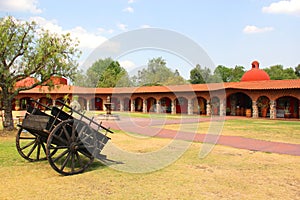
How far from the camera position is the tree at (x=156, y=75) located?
28881 mm

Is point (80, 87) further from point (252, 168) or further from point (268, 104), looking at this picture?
point (252, 168)

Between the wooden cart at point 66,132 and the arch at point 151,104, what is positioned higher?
the arch at point 151,104

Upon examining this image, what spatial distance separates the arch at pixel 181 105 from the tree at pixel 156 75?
2.98 meters

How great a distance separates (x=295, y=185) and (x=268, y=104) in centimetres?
2294

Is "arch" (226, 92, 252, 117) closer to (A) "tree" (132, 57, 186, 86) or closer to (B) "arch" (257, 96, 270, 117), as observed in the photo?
(B) "arch" (257, 96, 270, 117)

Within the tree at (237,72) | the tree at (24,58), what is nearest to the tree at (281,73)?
the tree at (237,72)

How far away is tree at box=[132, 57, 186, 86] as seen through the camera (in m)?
28.9

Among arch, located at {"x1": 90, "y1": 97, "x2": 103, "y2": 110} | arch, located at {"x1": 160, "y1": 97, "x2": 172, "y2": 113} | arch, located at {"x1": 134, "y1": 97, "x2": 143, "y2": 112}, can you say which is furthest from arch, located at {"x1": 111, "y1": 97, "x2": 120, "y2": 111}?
arch, located at {"x1": 160, "y1": 97, "x2": 172, "y2": 113}

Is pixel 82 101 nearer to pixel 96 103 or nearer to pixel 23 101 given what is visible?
pixel 96 103

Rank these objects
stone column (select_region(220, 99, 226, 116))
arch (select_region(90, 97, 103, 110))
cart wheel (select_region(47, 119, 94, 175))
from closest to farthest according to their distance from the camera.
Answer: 1. cart wheel (select_region(47, 119, 94, 175))
2. stone column (select_region(220, 99, 226, 116))
3. arch (select_region(90, 97, 103, 110))

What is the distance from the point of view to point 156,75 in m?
34.3

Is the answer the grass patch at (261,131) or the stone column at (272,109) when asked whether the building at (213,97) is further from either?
the grass patch at (261,131)

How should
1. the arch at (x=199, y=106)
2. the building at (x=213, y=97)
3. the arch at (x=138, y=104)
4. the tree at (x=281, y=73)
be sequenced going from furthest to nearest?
1. the tree at (x=281, y=73)
2. the arch at (x=138, y=104)
3. the arch at (x=199, y=106)
4. the building at (x=213, y=97)

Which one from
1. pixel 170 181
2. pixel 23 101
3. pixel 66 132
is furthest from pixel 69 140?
pixel 23 101
